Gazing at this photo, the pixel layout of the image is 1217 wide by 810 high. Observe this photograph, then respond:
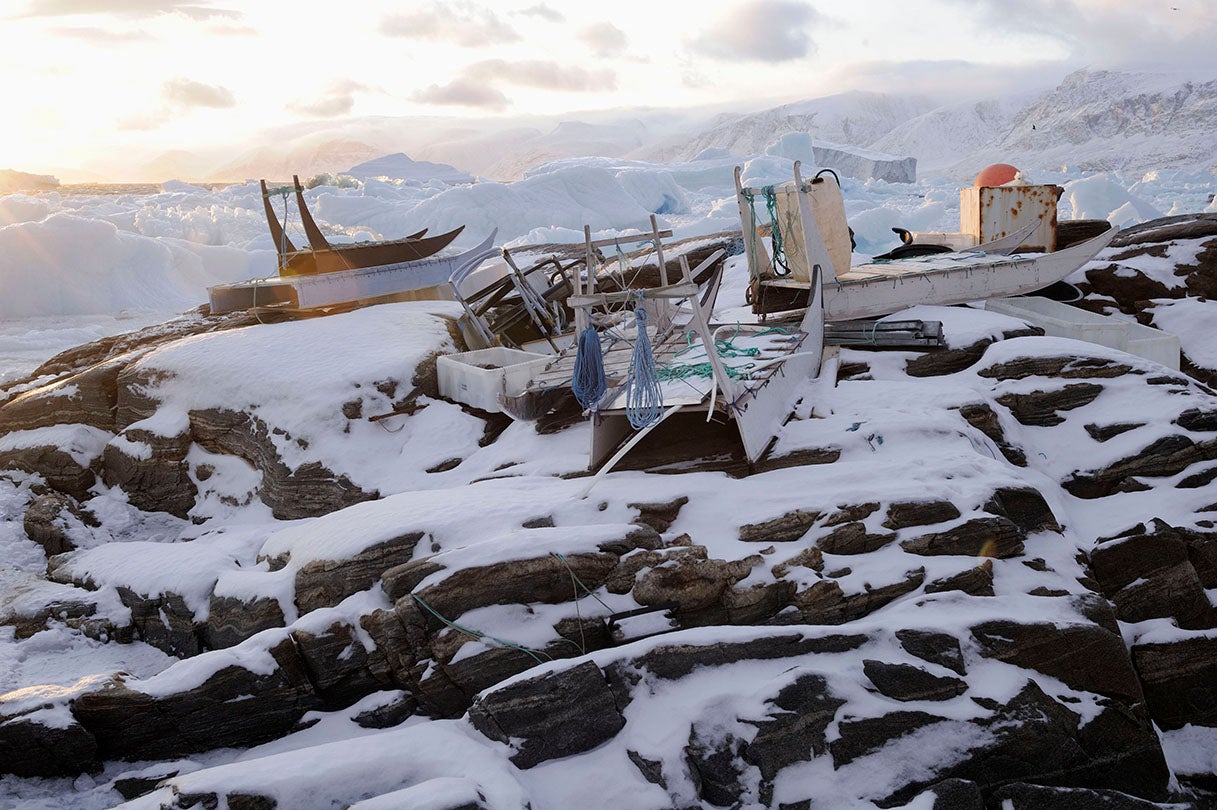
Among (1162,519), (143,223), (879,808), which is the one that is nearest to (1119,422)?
(1162,519)

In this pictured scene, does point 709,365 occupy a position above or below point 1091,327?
above

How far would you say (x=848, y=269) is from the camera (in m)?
15.6

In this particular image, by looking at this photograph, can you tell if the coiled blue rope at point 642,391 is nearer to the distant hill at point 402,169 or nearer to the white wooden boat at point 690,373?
the white wooden boat at point 690,373

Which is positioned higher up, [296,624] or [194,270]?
[194,270]

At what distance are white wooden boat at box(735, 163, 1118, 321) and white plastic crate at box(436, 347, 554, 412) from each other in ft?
13.7

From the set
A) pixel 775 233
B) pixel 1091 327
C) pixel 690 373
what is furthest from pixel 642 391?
pixel 1091 327

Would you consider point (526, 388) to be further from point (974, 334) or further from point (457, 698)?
point (974, 334)

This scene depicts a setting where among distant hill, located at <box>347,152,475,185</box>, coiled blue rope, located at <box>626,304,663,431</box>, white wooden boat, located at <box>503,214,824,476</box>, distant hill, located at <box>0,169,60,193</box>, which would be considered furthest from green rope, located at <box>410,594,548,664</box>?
distant hill, located at <box>0,169,60,193</box>

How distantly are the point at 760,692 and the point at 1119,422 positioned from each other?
19.9 ft

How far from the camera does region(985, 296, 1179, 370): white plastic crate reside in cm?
1286

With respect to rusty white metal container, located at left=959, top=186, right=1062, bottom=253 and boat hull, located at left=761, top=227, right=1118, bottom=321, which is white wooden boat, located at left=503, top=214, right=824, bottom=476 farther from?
rusty white metal container, located at left=959, top=186, right=1062, bottom=253

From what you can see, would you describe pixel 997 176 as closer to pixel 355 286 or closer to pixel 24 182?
pixel 355 286

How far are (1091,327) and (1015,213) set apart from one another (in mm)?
5929

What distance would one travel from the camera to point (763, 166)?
123ft
